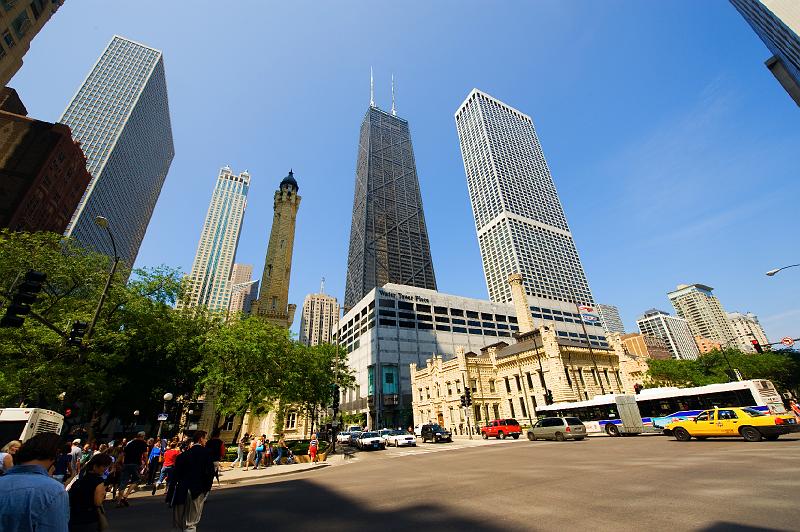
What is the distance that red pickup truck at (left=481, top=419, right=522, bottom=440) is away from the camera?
36.4 meters

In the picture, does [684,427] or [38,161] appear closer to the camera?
[684,427]

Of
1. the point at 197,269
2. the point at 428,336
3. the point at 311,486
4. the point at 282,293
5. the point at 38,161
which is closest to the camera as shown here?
the point at 311,486

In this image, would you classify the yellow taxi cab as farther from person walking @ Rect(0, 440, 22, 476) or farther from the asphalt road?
person walking @ Rect(0, 440, 22, 476)

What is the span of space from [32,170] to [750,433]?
81.7m

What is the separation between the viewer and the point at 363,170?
498 ft

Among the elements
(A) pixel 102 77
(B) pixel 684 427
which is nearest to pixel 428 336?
(B) pixel 684 427

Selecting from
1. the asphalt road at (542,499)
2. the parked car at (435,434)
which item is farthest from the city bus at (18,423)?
the parked car at (435,434)

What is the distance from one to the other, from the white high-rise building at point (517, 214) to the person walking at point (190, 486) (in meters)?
124

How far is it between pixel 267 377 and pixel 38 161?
177 feet

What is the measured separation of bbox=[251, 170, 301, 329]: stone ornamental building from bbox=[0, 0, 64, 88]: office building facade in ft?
117

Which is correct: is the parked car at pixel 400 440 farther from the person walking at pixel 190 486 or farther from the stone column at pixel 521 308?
the stone column at pixel 521 308

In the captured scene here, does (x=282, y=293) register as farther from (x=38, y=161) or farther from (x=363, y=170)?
(x=363, y=170)

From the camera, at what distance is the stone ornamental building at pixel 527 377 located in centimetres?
4278

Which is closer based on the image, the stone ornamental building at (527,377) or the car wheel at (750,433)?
the car wheel at (750,433)
